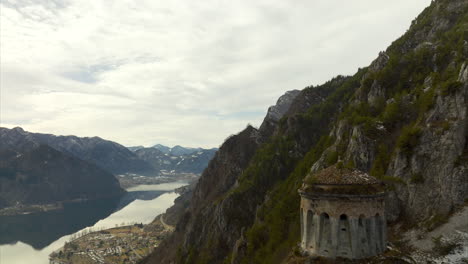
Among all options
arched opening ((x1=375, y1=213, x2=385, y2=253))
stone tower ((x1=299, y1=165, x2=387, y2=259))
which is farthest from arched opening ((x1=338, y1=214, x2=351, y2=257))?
arched opening ((x1=375, y1=213, x2=385, y2=253))

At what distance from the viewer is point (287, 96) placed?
184 m

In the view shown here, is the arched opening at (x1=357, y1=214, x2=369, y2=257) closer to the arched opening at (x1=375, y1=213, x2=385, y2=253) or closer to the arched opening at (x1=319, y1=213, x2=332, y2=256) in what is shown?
the arched opening at (x1=375, y1=213, x2=385, y2=253)

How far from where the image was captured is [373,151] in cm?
4750

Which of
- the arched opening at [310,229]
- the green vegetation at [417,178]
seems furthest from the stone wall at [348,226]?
the green vegetation at [417,178]

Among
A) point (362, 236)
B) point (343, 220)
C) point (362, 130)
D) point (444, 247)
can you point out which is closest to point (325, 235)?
point (343, 220)

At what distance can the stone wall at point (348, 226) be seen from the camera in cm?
2109

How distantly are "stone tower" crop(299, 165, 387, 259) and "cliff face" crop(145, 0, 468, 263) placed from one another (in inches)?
673

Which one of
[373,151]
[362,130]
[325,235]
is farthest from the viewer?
[362,130]

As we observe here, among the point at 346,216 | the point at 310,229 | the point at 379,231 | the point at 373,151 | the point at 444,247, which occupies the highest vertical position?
the point at 373,151

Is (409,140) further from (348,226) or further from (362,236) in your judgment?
(348,226)

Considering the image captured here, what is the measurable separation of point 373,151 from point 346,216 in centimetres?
2919

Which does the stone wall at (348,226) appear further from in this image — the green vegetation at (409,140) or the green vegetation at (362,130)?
the green vegetation at (409,140)

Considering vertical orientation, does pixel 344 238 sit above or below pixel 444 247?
above

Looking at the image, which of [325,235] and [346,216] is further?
[325,235]
